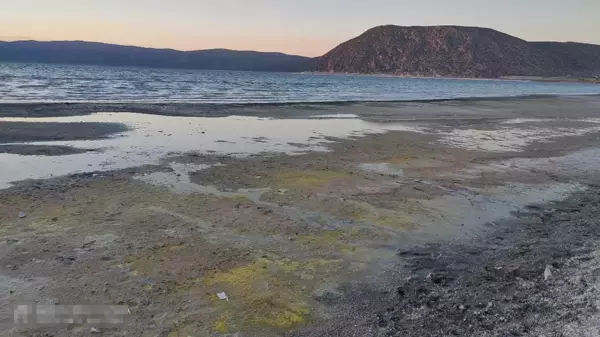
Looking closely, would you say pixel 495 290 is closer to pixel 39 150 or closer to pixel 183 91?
pixel 39 150

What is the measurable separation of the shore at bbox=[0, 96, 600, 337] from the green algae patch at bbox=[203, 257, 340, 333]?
28 mm

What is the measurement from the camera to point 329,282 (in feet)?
21.2

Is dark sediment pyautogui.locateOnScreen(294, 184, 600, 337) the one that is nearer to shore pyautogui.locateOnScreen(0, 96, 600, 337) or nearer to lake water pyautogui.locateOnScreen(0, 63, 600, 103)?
shore pyautogui.locateOnScreen(0, 96, 600, 337)

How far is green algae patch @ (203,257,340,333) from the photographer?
5407 millimetres

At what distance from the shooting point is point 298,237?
8141 millimetres

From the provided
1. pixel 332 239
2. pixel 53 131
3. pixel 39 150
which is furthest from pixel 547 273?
pixel 53 131

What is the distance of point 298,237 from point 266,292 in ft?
6.82

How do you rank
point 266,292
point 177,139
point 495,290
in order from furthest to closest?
point 177,139 → point 266,292 → point 495,290

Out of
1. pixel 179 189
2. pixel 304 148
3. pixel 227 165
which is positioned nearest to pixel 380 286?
pixel 179 189

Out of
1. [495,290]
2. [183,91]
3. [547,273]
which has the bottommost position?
[183,91]

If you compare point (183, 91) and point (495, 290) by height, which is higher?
point (495, 290)

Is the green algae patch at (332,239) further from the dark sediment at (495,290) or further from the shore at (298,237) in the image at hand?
the dark sediment at (495,290)

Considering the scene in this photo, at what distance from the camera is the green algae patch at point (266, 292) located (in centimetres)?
541

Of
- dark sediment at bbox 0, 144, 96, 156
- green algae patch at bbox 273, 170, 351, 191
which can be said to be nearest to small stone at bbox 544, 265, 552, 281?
green algae patch at bbox 273, 170, 351, 191
